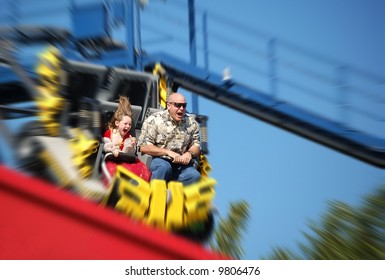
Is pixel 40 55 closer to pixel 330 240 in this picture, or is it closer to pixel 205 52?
pixel 205 52

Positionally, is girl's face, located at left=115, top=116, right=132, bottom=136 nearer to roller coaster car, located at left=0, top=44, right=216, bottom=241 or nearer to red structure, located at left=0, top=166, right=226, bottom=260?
roller coaster car, located at left=0, top=44, right=216, bottom=241

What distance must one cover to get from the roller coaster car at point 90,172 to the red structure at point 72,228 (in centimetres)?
106

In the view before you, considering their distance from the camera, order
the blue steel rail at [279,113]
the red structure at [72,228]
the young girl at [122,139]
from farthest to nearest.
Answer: the blue steel rail at [279,113], the young girl at [122,139], the red structure at [72,228]

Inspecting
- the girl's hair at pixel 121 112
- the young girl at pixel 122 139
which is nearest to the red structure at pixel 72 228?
the young girl at pixel 122 139

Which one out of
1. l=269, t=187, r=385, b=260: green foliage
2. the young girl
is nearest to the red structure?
the young girl

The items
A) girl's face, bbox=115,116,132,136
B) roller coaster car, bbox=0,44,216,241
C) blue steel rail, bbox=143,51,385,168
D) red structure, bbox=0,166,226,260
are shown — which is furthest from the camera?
blue steel rail, bbox=143,51,385,168

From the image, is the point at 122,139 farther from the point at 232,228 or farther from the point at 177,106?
the point at 232,228

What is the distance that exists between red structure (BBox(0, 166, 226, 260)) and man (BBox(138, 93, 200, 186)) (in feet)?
5.01

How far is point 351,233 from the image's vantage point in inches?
137

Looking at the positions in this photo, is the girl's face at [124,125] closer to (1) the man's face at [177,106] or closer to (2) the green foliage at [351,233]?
(1) the man's face at [177,106]

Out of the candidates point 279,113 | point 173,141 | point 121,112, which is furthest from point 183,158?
point 279,113

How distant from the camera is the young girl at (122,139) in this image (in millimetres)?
2736

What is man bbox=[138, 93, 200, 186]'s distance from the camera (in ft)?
9.29
